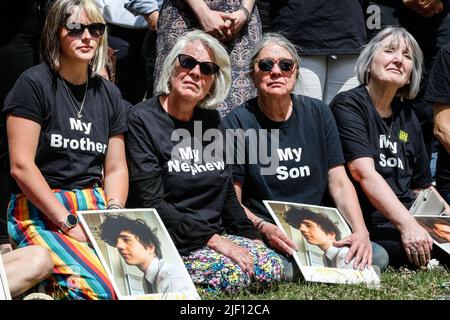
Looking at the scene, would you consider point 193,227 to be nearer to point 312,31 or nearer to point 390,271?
point 390,271

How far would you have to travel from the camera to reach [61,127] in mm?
4941

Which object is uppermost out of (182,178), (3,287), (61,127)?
(61,127)

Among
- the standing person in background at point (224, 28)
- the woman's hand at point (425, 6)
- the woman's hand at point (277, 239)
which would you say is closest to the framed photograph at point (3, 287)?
the woman's hand at point (277, 239)

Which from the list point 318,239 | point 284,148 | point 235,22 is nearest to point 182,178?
point 284,148

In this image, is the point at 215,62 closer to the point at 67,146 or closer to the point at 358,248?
the point at 67,146

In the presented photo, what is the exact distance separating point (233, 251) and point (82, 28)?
1473mm

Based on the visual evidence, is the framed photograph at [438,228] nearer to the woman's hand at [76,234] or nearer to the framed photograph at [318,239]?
the framed photograph at [318,239]

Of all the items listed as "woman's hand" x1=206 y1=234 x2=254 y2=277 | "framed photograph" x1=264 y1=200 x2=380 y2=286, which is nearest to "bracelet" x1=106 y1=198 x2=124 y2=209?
"woman's hand" x1=206 y1=234 x2=254 y2=277

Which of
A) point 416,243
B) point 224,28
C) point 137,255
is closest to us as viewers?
point 137,255

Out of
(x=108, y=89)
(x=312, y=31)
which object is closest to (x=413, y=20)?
(x=312, y=31)

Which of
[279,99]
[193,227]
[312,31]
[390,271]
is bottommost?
[390,271]

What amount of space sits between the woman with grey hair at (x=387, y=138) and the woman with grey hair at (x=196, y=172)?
0.90 m

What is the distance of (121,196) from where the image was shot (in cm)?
510
